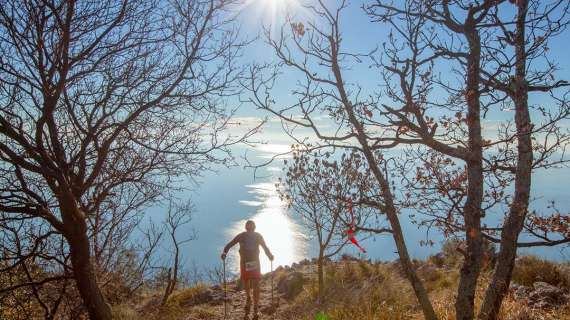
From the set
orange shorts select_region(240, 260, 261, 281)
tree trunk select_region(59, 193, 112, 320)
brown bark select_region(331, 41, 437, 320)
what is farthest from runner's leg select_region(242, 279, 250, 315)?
brown bark select_region(331, 41, 437, 320)

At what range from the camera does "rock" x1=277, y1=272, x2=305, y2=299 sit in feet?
43.1

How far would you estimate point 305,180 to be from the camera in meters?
11.2

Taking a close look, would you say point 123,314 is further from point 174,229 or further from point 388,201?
point 388,201

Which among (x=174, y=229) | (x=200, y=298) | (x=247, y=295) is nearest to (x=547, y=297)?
(x=247, y=295)

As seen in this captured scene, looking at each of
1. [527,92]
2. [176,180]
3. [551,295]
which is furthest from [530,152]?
[176,180]

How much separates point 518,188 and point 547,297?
3.71m

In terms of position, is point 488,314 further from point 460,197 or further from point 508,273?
point 460,197

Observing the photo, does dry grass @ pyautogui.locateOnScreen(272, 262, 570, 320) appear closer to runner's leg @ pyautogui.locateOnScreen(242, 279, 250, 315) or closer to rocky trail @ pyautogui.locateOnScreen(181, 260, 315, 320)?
rocky trail @ pyautogui.locateOnScreen(181, 260, 315, 320)

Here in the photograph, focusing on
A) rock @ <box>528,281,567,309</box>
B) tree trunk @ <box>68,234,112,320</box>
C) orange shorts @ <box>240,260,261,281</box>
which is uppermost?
tree trunk @ <box>68,234,112,320</box>

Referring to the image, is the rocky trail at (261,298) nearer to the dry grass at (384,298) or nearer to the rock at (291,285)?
the rock at (291,285)

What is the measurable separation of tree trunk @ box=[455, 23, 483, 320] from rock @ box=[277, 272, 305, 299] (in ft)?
28.9

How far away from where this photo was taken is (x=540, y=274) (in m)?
9.66

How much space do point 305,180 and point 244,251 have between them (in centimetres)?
251

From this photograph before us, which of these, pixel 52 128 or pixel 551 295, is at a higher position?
pixel 52 128
